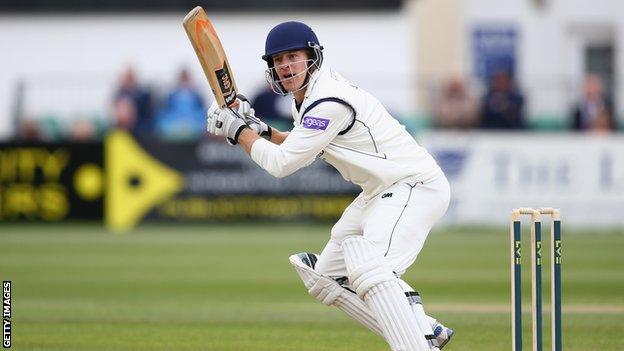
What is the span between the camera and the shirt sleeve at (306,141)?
243 inches

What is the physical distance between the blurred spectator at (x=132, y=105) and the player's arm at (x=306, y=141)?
12346 mm

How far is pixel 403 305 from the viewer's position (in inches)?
235

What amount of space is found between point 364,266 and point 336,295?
1.59 feet

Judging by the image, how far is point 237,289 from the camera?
11.0 meters

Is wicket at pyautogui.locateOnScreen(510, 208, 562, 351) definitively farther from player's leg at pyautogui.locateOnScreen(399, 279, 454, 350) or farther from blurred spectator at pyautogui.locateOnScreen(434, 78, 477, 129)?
blurred spectator at pyautogui.locateOnScreen(434, 78, 477, 129)

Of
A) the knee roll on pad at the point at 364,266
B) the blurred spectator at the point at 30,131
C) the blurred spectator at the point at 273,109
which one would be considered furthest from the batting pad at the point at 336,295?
the blurred spectator at the point at 30,131

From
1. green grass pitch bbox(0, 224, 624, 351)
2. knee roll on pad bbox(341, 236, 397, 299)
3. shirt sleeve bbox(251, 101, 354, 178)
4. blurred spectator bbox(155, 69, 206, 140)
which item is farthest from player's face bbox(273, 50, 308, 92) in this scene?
blurred spectator bbox(155, 69, 206, 140)

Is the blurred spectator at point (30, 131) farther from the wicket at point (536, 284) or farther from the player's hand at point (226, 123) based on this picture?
the wicket at point (536, 284)

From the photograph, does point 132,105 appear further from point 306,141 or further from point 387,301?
point 387,301

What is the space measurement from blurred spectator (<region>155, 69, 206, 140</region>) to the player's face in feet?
37.8

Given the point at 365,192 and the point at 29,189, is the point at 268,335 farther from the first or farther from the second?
the point at 29,189

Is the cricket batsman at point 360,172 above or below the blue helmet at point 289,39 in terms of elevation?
below

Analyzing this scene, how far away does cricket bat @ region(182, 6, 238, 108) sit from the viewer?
6.39 meters

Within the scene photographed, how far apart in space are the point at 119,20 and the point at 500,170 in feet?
28.8
